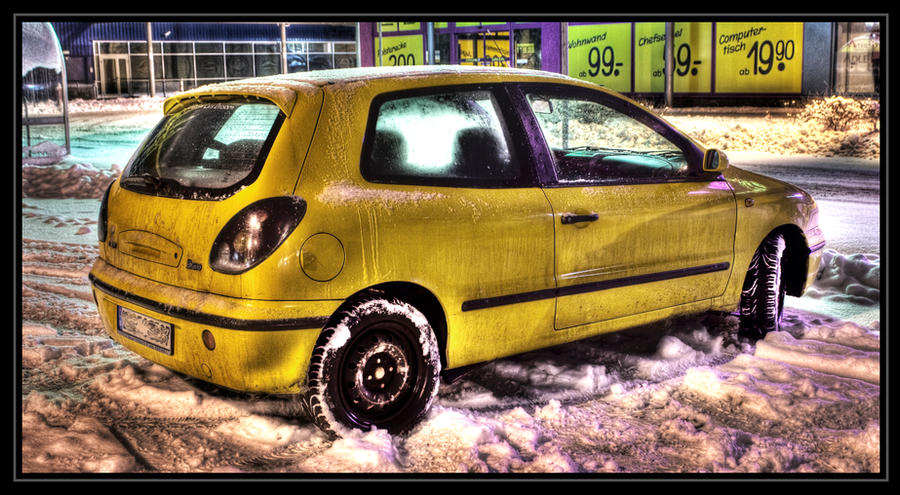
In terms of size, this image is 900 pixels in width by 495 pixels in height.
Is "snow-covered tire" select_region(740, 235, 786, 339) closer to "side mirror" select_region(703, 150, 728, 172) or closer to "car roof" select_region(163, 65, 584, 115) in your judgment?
"side mirror" select_region(703, 150, 728, 172)

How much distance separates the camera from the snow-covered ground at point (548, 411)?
360 centimetres

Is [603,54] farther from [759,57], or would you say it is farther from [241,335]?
[241,335]

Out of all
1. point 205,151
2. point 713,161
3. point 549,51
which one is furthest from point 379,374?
point 549,51

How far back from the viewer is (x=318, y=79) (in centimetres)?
393

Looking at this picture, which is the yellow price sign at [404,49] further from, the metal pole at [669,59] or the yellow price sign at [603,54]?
the metal pole at [669,59]

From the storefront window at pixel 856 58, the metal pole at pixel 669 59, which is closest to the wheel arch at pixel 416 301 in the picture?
the storefront window at pixel 856 58

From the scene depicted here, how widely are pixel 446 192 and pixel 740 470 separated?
1.67m

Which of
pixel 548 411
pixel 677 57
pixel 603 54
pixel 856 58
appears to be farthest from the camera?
pixel 603 54

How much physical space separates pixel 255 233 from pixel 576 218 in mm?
1576

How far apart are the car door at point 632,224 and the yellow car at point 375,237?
1 cm

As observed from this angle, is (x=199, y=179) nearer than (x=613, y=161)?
Yes

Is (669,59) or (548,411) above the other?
(669,59)

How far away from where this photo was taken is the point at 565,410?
4.17m
